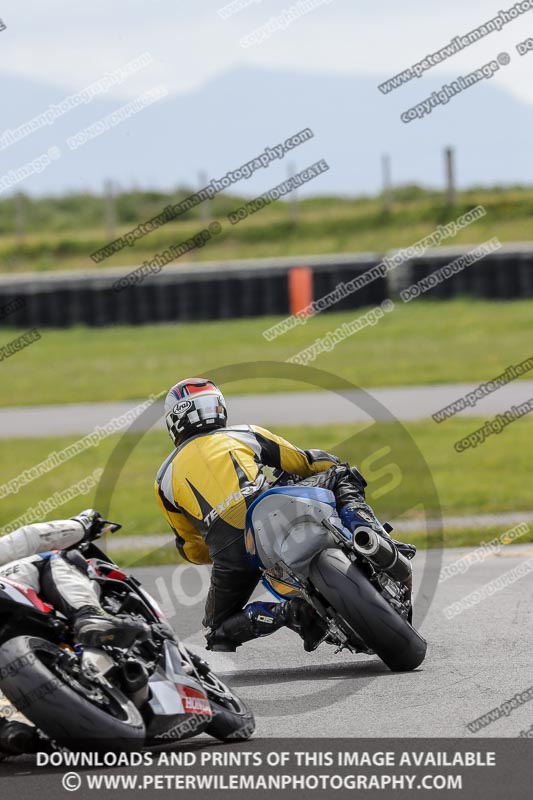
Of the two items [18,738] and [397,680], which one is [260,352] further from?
[18,738]

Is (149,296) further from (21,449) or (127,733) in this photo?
(127,733)

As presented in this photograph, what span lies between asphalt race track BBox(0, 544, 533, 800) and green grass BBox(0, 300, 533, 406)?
1034cm

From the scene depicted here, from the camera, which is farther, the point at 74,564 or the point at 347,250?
the point at 347,250

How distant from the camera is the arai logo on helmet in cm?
739

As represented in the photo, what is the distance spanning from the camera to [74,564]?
19.2 feet

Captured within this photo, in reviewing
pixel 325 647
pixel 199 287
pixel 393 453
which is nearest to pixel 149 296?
pixel 199 287

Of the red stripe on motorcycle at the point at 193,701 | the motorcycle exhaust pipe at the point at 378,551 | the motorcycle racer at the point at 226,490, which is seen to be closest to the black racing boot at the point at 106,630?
the red stripe on motorcycle at the point at 193,701

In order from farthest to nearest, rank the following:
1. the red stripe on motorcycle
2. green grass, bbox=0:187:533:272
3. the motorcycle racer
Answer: green grass, bbox=0:187:533:272 < the motorcycle racer < the red stripe on motorcycle

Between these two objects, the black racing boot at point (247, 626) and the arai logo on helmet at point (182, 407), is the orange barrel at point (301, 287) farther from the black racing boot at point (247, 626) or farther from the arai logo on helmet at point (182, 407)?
the black racing boot at point (247, 626)

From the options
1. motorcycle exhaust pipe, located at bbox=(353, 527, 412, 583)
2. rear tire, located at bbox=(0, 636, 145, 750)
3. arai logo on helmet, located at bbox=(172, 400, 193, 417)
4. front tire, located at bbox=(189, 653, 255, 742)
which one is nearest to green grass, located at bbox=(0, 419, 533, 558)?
arai logo on helmet, located at bbox=(172, 400, 193, 417)

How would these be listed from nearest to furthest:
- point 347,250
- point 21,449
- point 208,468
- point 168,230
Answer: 1. point 208,468
2. point 21,449
3. point 347,250
4. point 168,230

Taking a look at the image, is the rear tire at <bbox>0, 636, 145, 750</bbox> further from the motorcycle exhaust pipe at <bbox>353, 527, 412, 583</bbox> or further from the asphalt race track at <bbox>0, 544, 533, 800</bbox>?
the motorcycle exhaust pipe at <bbox>353, 527, 412, 583</bbox>

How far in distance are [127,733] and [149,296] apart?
64.5ft

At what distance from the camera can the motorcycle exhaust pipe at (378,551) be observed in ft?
21.4
